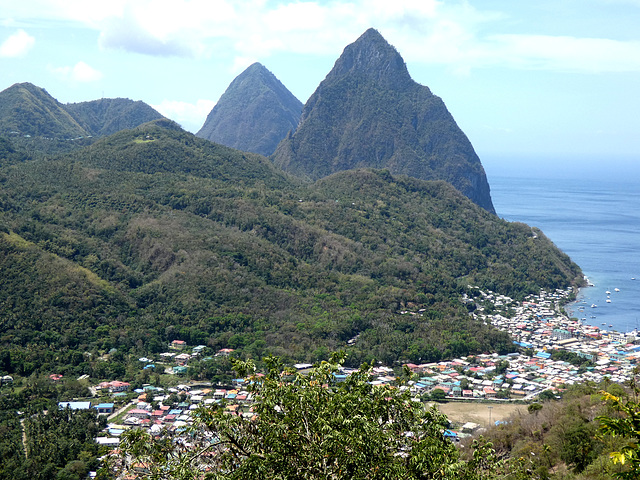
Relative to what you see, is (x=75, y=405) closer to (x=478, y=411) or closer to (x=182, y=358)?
(x=182, y=358)

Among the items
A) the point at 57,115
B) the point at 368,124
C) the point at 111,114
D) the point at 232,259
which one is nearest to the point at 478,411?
the point at 232,259

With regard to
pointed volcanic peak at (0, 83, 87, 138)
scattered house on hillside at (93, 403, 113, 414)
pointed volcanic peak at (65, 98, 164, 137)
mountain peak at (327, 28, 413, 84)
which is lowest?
scattered house on hillside at (93, 403, 113, 414)

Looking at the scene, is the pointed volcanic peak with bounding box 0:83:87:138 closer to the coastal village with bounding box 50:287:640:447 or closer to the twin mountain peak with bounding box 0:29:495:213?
the twin mountain peak with bounding box 0:29:495:213

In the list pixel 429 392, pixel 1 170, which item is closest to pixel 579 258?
pixel 429 392

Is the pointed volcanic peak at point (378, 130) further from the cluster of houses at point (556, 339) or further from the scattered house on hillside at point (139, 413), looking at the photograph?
the scattered house on hillside at point (139, 413)

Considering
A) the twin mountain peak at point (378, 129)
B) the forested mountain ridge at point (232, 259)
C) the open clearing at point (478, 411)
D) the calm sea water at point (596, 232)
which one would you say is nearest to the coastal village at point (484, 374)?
the open clearing at point (478, 411)

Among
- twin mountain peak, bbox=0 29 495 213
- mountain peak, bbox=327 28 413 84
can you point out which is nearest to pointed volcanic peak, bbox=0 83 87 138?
twin mountain peak, bbox=0 29 495 213
